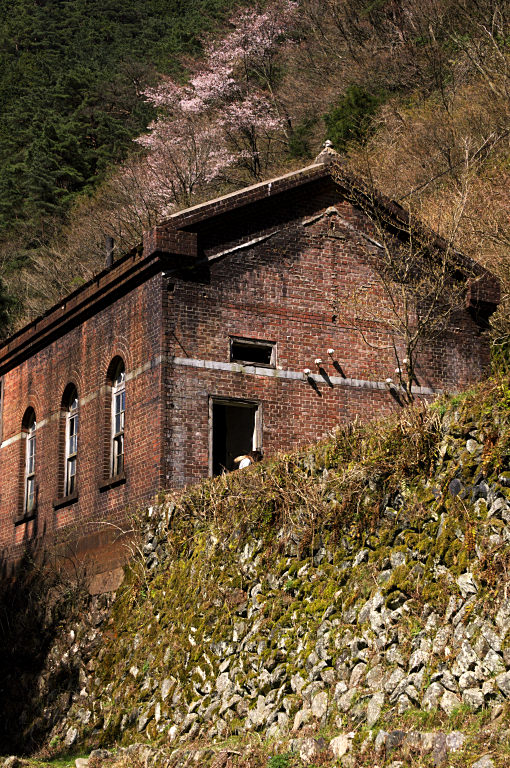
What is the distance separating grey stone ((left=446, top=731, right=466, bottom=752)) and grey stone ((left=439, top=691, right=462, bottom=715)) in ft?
1.43

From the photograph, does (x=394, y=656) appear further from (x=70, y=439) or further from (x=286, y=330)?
(x=70, y=439)

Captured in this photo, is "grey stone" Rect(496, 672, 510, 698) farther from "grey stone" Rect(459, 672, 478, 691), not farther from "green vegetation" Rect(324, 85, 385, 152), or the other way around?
"green vegetation" Rect(324, 85, 385, 152)

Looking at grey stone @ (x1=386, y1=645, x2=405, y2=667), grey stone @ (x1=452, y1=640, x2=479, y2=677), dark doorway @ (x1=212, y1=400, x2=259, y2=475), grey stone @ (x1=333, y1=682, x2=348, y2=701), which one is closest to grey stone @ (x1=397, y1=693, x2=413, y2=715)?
grey stone @ (x1=386, y1=645, x2=405, y2=667)

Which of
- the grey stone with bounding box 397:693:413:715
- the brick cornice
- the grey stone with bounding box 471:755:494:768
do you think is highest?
the brick cornice

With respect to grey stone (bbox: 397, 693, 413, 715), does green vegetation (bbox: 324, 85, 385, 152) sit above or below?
above

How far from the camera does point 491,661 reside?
32.5 feet

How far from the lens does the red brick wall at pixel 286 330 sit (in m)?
19.7

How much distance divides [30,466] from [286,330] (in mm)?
8248

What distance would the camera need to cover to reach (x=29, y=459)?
84.9 feet

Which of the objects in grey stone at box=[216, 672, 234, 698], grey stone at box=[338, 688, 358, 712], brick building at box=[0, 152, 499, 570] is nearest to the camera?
grey stone at box=[338, 688, 358, 712]

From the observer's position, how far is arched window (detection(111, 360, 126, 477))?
21.0 metres

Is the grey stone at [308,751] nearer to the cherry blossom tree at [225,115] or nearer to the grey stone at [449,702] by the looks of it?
the grey stone at [449,702]

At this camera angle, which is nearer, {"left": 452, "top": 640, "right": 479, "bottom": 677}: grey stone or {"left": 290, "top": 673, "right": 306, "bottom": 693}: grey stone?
{"left": 452, "top": 640, "right": 479, "bottom": 677}: grey stone

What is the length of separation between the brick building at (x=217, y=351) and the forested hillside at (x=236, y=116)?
4.05 m
